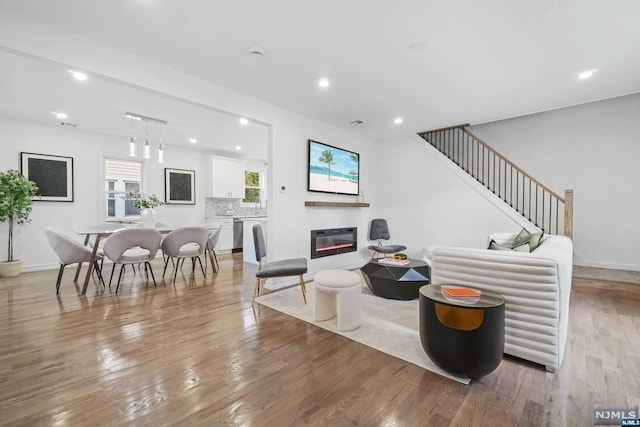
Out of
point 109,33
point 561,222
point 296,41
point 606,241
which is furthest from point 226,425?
point 606,241

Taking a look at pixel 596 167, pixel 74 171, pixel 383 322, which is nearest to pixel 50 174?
pixel 74 171

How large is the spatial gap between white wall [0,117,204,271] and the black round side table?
642 cm

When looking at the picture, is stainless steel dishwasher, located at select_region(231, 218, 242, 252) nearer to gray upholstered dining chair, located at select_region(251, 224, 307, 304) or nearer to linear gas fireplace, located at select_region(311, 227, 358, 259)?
linear gas fireplace, located at select_region(311, 227, 358, 259)

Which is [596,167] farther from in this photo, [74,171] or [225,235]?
[74,171]

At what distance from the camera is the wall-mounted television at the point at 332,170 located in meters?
4.77

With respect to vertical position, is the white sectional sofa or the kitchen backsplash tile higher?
the kitchen backsplash tile

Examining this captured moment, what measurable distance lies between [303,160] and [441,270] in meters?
2.98

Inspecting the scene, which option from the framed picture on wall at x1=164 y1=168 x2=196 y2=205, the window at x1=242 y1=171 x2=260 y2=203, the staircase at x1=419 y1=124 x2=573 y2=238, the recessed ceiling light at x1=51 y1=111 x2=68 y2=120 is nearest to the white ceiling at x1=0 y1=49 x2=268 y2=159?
the recessed ceiling light at x1=51 y1=111 x2=68 y2=120

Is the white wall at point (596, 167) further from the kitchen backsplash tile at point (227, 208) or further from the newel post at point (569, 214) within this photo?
the kitchen backsplash tile at point (227, 208)

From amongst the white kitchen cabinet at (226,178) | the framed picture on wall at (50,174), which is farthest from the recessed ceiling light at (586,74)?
the framed picture on wall at (50,174)

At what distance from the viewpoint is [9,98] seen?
3.86 meters

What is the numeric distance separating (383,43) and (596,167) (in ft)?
16.0

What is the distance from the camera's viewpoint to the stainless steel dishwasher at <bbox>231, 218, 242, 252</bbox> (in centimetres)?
733

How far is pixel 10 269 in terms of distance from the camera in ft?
14.5
